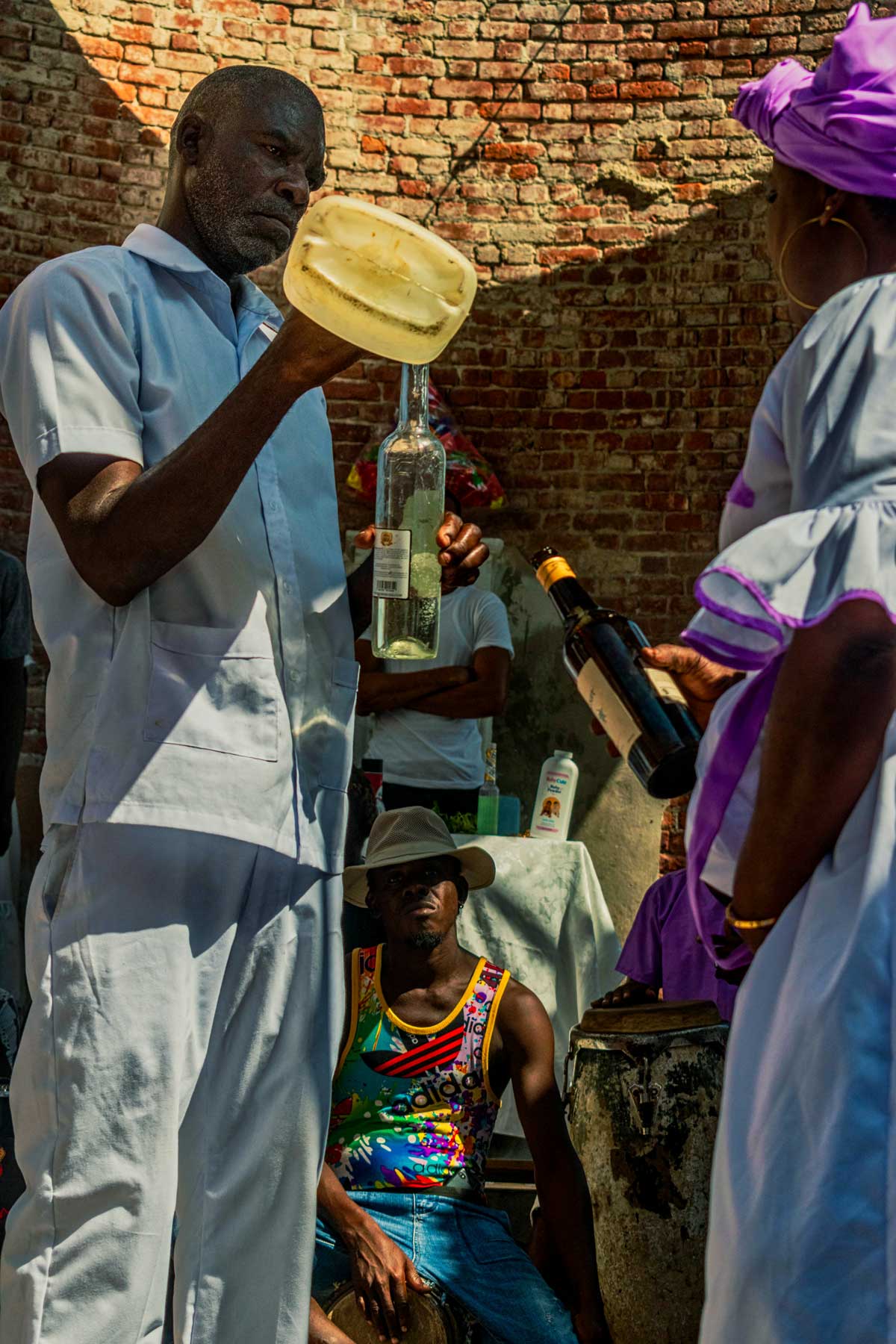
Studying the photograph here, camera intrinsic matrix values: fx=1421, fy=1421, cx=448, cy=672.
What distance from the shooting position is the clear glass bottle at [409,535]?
80.7 inches

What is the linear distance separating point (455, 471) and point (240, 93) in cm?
383

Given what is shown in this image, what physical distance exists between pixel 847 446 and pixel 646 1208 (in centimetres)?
198

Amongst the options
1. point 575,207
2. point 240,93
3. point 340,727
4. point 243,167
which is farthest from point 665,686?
point 575,207

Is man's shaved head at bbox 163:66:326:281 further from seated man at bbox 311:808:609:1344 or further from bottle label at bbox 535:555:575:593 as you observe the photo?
seated man at bbox 311:808:609:1344

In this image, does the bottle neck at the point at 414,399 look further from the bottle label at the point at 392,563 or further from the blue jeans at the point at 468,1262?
the blue jeans at the point at 468,1262

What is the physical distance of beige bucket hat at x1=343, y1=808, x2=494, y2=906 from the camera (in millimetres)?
3639

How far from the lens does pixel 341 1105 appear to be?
317 cm

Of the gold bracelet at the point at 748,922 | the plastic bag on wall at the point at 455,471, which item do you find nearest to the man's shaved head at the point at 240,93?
the gold bracelet at the point at 748,922

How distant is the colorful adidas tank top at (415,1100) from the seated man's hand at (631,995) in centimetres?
27

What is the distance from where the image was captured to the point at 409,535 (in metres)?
2.06

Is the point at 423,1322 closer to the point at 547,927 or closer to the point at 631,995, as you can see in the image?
the point at 631,995

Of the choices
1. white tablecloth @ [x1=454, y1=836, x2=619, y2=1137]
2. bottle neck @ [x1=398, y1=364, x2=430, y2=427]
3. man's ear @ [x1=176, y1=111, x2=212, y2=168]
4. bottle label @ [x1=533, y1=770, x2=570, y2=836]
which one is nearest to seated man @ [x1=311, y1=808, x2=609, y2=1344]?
white tablecloth @ [x1=454, y1=836, x2=619, y2=1137]

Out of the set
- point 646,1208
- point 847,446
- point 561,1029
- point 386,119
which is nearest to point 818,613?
point 847,446

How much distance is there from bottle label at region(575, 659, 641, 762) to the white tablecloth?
8.17 feet
